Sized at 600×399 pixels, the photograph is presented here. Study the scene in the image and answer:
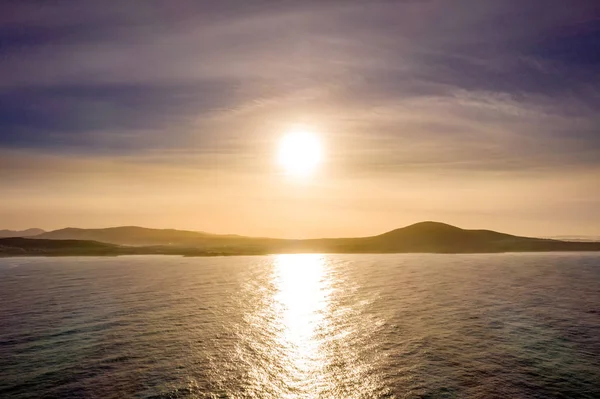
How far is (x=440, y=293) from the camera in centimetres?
6194

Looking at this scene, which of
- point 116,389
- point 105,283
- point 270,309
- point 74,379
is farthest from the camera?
point 105,283

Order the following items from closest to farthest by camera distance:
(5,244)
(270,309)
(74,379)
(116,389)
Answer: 1. (116,389)
2. (74,379)
3. (270,309)
4. (5,244)

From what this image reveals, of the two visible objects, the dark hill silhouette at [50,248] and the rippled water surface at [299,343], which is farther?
the dark hill silhouette at [50,248]

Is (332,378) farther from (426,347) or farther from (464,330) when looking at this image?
(464,330)

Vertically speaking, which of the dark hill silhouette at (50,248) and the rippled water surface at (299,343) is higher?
the dark hill silhouette at (50,248)

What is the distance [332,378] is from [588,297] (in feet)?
176

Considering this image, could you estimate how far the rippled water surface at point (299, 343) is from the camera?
24781 mm

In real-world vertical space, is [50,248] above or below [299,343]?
above

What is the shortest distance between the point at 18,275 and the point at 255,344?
3110 inches

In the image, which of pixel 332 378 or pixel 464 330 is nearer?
pixel 332 378

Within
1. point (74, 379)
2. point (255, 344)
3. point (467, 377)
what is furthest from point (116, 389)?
point (467, 377)

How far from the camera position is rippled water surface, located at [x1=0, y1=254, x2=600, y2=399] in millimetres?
24781

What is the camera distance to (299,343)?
34.8m

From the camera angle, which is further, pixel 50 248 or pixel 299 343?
pixel 50 248
